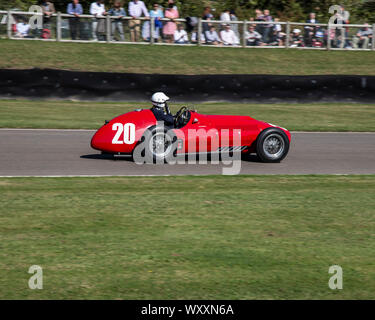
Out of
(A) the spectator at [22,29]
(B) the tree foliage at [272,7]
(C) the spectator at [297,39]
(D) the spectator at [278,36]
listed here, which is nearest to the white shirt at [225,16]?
(D) the spectator at [278,36]

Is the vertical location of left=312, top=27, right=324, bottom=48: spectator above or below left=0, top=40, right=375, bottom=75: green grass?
above

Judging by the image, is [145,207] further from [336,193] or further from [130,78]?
[130,78]

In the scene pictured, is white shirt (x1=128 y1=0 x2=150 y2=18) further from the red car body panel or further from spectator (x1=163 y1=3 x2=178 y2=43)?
the red car body panel

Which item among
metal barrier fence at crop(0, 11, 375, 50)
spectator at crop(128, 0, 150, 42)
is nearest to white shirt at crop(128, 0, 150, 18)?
spectator at crop(128, 0, 150, 42)

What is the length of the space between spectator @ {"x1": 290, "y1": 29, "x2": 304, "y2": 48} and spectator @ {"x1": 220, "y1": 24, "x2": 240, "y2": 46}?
7.51 ft

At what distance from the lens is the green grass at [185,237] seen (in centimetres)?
509

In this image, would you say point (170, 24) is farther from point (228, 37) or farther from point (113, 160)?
point (113, 160)

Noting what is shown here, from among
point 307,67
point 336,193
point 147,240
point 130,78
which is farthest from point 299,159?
point 307,67

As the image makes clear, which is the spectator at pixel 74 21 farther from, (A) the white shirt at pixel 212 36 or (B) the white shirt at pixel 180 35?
(A) the white shirt at pixel 212 36

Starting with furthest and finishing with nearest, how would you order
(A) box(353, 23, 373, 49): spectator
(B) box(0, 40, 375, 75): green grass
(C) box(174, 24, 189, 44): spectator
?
(A) box(353, 23, 373, 49): spectator, (C) box(174, 24, 189, 44): spectator, (B) box(0, 40, 375, 75): green grass

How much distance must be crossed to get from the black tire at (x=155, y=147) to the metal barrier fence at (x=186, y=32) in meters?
12.1

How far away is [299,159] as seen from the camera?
1127cm

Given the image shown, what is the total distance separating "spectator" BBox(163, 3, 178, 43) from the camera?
22.1m

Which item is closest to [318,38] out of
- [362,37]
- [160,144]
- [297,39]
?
[297,39]
